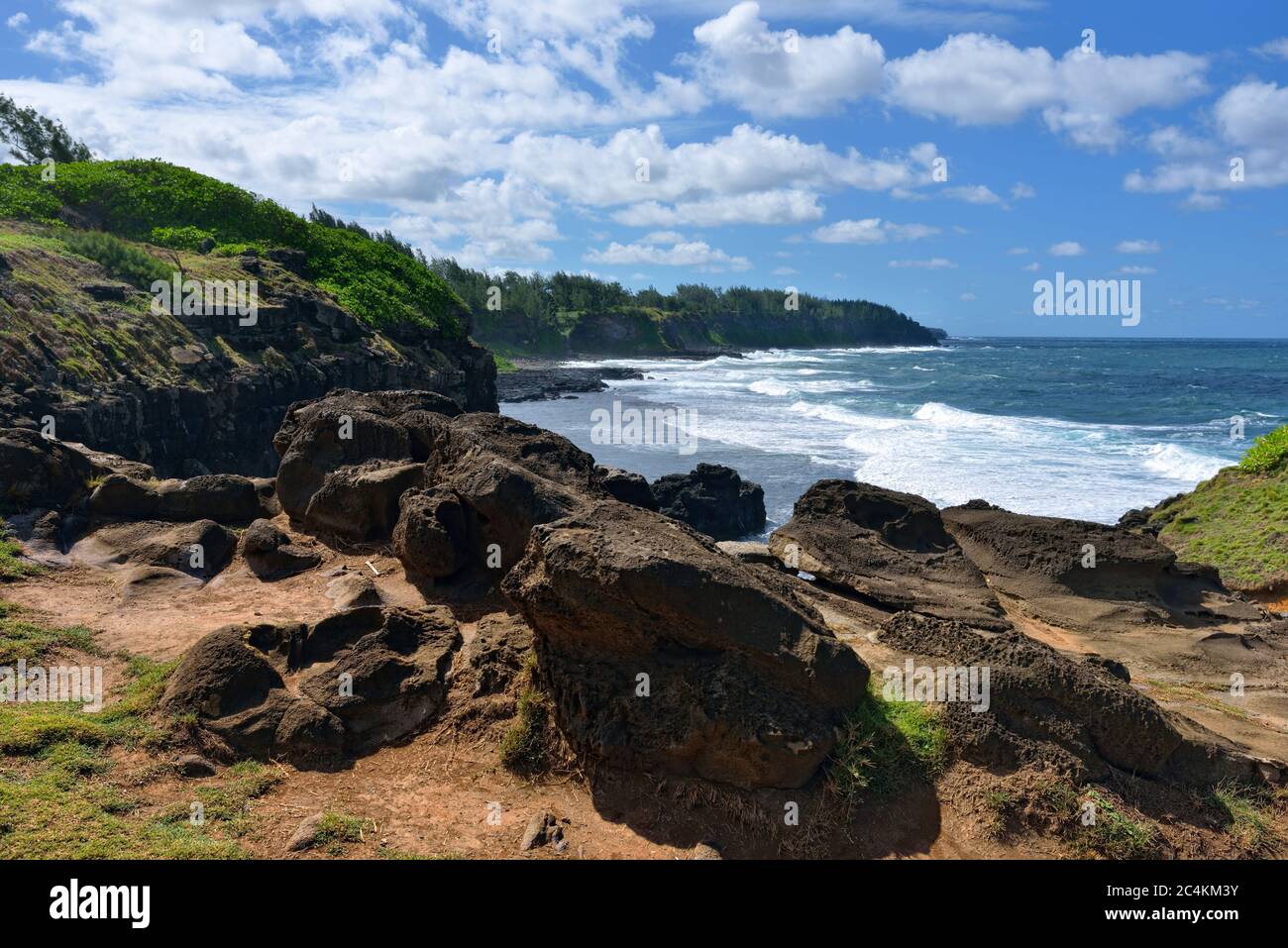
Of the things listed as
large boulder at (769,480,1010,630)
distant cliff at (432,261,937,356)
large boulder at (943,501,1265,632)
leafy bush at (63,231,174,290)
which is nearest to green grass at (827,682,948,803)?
large boulder at (769,480,1010,630)

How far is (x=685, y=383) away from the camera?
214 feet

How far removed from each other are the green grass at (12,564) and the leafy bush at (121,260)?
19.7 meters

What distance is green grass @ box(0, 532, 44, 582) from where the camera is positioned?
882cm

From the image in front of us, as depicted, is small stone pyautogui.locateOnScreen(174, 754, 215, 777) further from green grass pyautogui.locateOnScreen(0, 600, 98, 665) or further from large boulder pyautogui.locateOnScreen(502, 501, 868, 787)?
large boulder pyautogui.locateOnScreen(502, 501, 868, 787)

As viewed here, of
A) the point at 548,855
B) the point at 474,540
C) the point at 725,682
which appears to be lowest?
the point at 548,855

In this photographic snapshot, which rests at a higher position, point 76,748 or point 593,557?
point 593,557

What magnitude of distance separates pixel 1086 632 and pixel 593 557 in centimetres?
760

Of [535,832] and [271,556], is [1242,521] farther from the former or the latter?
[271,556]

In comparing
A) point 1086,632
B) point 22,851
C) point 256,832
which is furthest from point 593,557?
point 1086,632
